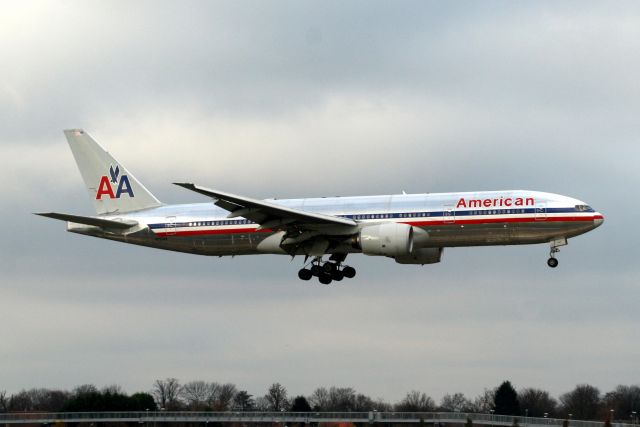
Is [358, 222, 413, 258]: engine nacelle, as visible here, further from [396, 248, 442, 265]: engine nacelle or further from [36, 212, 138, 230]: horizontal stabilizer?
[36, 212, 138, 230]: horizontal stabilizer

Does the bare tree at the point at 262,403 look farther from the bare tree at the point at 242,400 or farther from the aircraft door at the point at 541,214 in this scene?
the aircraft door at the point at 541,214

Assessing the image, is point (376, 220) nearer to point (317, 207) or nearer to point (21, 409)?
point (317, 207)

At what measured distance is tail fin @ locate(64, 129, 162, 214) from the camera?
8688 cm

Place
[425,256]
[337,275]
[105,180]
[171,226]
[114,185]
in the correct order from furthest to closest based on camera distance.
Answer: [105,180] < [114,185] < [171,226] < [337,275] < [425,256]

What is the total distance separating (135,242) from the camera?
8475 centimetres

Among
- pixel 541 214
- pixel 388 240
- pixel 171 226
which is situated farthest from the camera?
pixel 171 226

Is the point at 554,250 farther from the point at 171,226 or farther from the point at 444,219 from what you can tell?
the point at 171,226

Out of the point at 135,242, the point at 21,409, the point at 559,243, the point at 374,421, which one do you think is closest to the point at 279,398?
the point at 21,409

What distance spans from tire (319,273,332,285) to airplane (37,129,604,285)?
0.06 metres

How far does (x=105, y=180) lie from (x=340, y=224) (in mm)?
19927

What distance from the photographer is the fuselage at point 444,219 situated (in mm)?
75312

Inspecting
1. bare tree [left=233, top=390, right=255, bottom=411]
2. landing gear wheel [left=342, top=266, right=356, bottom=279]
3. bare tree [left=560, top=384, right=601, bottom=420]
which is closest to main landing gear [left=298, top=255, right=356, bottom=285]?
landing gear wheel [left=342, top=266, right=356, bottom=279]

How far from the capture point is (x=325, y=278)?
269ft

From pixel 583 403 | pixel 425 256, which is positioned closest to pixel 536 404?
pixel 583 403
